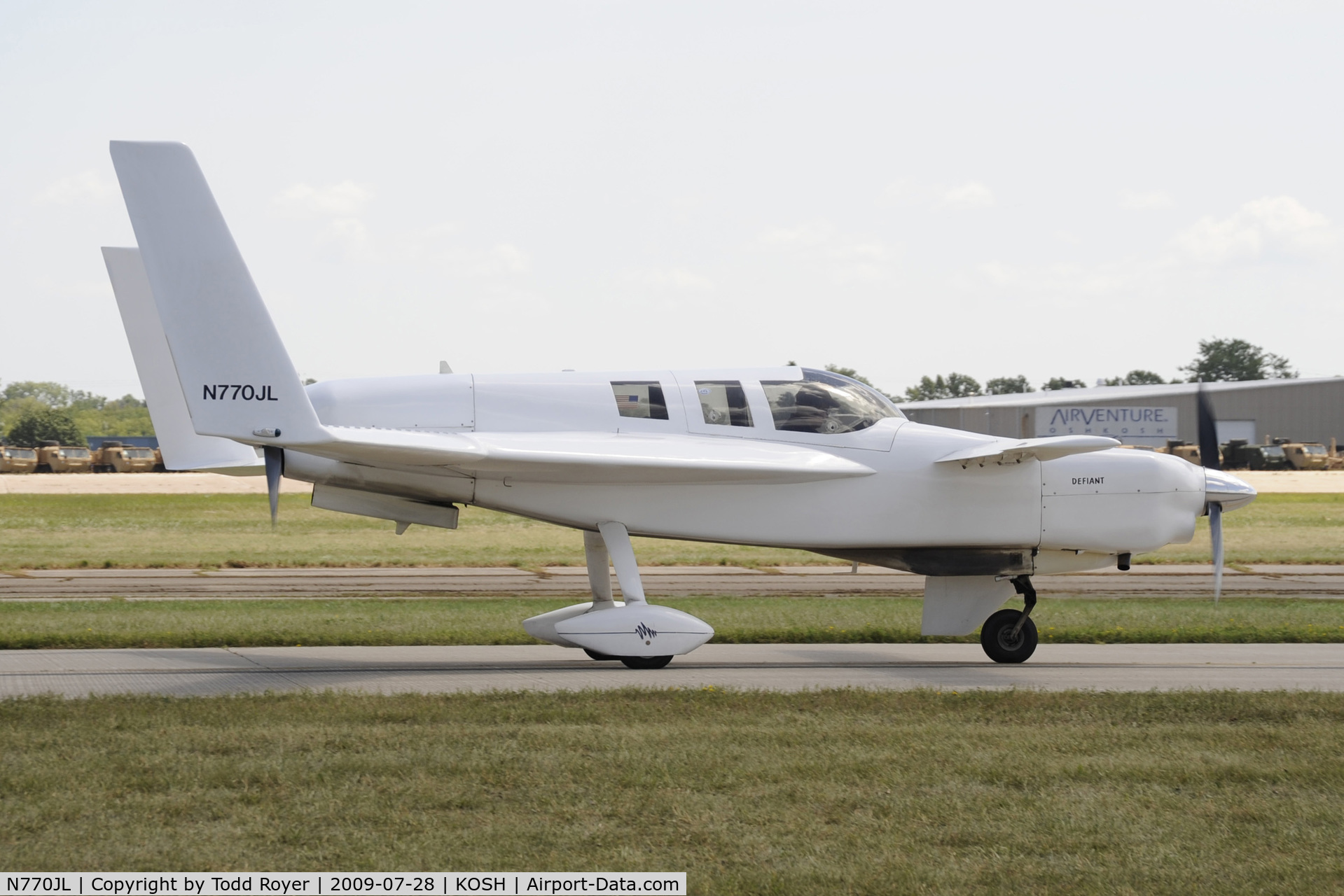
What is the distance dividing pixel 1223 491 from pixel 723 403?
499cm

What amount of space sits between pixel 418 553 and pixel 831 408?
2010 centimetres

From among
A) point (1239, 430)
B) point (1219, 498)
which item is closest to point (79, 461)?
point (1239, 430)

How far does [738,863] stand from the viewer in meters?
5.25

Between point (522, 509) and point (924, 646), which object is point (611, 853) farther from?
point (924, 646)

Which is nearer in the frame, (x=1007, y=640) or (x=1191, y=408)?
(x=1007, y=640)

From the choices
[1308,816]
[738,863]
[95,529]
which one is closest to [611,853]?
[738,863]

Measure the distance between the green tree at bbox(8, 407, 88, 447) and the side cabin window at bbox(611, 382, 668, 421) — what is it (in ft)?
447

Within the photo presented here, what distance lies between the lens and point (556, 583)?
893 inches

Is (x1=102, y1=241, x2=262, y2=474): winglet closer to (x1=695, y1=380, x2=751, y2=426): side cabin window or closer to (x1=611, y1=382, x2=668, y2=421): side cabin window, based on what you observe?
(x1=611, y1=382, x2=668, y2=421): side cabin window

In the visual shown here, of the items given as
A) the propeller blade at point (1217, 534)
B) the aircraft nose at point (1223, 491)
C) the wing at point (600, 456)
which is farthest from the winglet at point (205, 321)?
the propeller blade at point (1217, 534)

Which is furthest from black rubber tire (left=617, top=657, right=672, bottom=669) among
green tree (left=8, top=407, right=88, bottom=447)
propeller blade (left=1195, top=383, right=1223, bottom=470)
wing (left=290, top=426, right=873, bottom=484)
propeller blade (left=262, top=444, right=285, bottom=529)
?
green tree (left=8, top=407, right=88, bottom=447)

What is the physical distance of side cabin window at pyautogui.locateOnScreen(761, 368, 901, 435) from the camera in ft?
38.7
